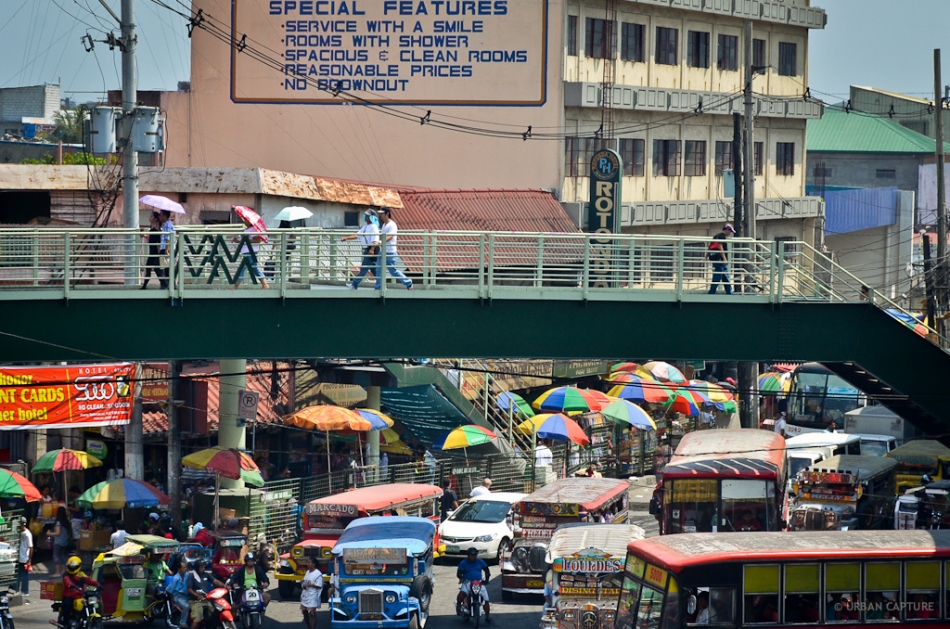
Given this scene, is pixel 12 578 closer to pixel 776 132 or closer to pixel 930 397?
pixel 930 397

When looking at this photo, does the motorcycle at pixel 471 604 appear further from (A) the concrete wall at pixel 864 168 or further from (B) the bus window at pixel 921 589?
(A) the concrete wall at pixel 864 168

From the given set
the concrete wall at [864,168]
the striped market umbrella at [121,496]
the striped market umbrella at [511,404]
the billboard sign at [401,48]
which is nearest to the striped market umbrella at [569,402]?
the striped market umbrella at [511,404]

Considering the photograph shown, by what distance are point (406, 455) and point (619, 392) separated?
783 centimetres

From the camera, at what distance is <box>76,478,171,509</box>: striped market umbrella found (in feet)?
85.6

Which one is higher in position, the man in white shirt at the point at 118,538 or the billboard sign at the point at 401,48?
the billboard sign at the point at 401,48

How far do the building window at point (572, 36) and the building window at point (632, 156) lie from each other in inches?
160

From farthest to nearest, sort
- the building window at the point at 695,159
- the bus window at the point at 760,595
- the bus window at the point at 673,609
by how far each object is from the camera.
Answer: the building window at the point at 695,159, the bus window at the point at 760,595, the bus window at the point at 673,609

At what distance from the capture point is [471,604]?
2297 cm

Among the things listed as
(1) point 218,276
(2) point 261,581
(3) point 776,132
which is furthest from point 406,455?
(3) point 776,132

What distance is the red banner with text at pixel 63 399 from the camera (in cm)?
2805

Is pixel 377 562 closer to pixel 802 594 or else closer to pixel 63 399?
pixel 802 594

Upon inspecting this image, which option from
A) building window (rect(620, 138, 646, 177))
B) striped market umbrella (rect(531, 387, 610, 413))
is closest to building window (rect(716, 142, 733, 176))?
building window (rect(620, 138, 646, 177))

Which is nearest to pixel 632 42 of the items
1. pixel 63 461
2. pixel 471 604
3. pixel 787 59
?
pixel 787 59

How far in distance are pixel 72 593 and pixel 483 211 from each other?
21729mm
